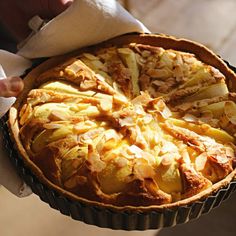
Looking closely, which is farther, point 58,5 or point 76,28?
point 58,5

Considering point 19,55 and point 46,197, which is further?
point 19,55

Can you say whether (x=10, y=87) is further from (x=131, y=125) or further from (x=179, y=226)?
(x=179, y=226)

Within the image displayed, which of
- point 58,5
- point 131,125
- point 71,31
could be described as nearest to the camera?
point 131,125

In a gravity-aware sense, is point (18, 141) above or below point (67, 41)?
below

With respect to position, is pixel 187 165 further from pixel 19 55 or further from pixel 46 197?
pixel 19 55

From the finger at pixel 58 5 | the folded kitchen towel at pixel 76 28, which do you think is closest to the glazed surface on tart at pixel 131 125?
the folded kitchen towel at pixel 76 28

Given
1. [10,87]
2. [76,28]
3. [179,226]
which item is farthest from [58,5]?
[179,226]

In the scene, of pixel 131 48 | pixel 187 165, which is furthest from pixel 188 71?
pixel 187 165
